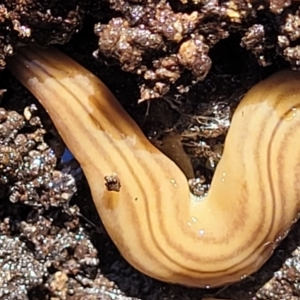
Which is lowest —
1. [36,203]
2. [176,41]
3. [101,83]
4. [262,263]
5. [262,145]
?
[262,263]

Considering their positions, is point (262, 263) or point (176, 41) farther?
point (262, 263)

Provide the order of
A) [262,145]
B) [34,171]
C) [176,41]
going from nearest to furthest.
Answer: [176,41] → [262,145] → [34,171]

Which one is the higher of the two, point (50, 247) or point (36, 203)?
point (36, 203)

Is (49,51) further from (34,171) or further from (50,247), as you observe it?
(50,247)

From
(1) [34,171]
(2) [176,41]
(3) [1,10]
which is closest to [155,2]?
(2) [176,41]

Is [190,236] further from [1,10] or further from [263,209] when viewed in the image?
[1,10]

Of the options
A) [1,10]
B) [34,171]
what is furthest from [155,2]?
[34,171]

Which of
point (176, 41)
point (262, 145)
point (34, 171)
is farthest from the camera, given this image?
point (34, 171)
